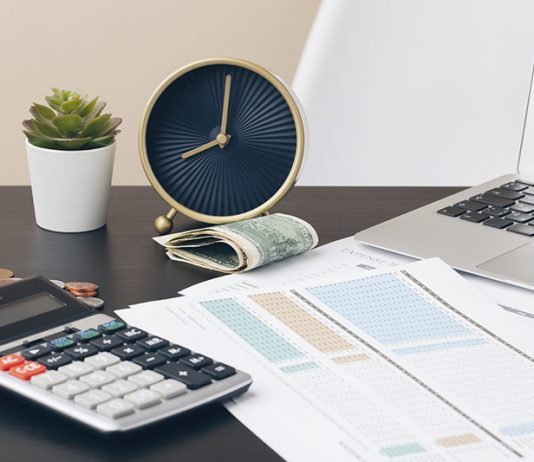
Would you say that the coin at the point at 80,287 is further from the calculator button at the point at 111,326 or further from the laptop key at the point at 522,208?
the laptop key at the point at 522,208

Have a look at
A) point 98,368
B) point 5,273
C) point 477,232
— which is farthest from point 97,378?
point 477,232

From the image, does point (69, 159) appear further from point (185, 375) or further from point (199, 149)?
point (185, 375)

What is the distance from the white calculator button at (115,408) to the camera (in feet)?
1.76

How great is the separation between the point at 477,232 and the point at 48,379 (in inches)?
19.4

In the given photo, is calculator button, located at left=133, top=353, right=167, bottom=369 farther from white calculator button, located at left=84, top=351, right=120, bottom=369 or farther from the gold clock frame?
the gold clock frame

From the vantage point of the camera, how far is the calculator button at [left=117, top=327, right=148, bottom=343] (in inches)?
25.0

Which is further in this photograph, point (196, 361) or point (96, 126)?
point (96, 126)

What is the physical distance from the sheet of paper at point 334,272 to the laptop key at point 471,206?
128mm

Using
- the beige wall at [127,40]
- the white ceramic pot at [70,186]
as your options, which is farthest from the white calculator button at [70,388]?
the beige wall at [127,40]

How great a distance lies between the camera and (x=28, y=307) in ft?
2.20

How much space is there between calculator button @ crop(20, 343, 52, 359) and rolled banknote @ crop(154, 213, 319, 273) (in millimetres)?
255

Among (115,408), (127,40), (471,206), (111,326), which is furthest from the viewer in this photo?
(127,40)

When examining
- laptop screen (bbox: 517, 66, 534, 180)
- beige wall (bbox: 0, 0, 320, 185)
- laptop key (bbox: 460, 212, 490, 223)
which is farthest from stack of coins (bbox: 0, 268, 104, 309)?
beige wall (bbox: 0, 0, 320, 185)

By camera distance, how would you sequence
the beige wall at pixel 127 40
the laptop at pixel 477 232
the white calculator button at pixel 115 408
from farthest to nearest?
the beige wall at pixel 127 40
the laptop at pixel 477 232
the white calculator button at pixel 115 408
